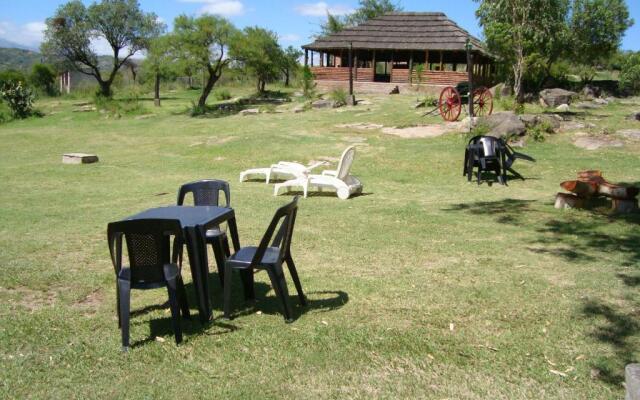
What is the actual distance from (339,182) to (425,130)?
8.05 metres

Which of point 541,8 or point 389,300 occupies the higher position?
point 541,8

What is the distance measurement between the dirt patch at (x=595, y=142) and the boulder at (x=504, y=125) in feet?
4.38

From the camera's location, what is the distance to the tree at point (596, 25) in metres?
24.7

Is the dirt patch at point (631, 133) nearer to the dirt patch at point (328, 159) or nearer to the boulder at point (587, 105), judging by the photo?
the dirt patch at point (328, 159)

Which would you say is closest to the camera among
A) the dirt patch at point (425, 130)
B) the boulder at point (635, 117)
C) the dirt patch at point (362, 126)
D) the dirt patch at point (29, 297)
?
the dirt patch at point (29, 297)

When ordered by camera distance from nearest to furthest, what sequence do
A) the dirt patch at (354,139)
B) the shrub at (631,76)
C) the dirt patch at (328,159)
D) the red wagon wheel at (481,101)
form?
the dirt patch at (328,159)
the dirt patch at (354,139)
the red wagon wheel at (481,101)
the shrub at (631,76)

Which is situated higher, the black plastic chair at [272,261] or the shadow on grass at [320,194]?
the black plastic chair at [272,261]

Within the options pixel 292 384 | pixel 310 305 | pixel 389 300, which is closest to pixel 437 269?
pixel 389 300

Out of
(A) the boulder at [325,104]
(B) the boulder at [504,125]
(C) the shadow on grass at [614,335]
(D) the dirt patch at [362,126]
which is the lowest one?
(C) the shadow on grass at [614,335]

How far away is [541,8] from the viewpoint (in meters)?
21.0

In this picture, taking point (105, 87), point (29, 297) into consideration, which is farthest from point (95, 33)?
point (29, 297)

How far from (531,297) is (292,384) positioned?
226 centimetres

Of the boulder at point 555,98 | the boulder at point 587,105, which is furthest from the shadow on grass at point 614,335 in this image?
the boulder at point 555,98

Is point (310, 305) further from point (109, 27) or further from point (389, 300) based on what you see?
point (109, 27)
